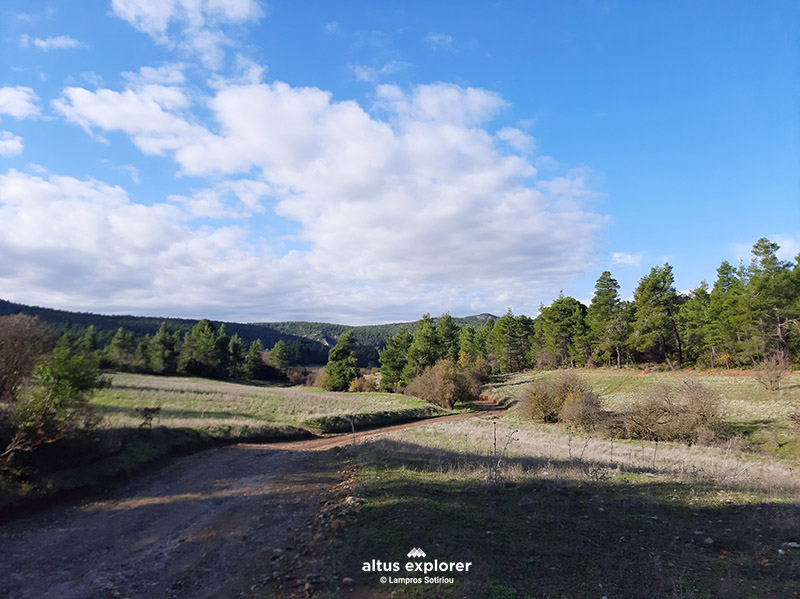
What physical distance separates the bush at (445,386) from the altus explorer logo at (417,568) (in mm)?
44456

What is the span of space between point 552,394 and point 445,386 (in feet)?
58.5

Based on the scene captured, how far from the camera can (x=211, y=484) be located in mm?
13500

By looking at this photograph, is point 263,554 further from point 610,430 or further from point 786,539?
point 610,430

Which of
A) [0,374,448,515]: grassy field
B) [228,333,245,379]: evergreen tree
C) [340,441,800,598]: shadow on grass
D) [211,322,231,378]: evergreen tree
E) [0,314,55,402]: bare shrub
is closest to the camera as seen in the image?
[340,441,800,598]: shadow on grass

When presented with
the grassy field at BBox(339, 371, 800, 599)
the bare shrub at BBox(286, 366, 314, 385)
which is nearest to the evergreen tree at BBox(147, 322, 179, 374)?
the bare shrub at BBox(286, 366, 314, 385)

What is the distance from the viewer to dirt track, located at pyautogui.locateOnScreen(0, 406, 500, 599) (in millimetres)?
6996

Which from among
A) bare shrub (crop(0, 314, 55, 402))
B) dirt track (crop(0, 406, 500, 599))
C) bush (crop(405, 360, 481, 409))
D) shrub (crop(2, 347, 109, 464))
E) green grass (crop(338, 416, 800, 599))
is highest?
bare shrub (crop(0, 314, 55, 402))

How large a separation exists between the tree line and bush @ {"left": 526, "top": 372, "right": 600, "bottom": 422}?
19299mm

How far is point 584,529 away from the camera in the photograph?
8.23 meters

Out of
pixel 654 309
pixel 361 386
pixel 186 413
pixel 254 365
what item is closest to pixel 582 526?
pixel 186 413

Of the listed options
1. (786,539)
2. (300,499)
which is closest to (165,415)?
(300,499)

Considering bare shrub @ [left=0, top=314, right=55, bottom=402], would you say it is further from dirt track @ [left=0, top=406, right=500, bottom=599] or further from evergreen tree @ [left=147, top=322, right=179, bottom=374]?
evergreen tree @ [left=147, top=322, right=179, bottom=374]

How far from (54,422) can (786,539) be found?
19200 millimetres

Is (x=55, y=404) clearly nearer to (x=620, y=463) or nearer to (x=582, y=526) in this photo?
(x=582, y=526)
